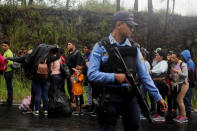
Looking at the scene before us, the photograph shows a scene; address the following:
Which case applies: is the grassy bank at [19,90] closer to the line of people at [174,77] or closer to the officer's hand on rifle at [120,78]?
the line of people at [174,77]

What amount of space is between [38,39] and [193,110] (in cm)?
1118

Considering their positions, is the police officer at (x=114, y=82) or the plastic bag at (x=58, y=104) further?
the plastic bag at (x=58, y=104)

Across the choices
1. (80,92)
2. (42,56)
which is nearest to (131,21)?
(42,56)

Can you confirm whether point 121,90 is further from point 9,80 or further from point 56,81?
point 9,80

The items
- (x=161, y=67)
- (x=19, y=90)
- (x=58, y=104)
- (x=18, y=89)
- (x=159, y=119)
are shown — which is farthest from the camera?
(x=18, y=89)

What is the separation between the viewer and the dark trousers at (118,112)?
3656mm

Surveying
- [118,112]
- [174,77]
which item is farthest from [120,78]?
[174,77]

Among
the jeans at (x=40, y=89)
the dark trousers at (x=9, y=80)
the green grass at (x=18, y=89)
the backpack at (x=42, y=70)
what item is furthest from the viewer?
the green grass at (x=18, y=89)

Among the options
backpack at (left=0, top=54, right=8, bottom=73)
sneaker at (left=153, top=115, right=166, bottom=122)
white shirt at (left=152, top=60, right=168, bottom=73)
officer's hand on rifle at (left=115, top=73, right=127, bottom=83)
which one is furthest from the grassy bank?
officer's hand on rifle at (left=115, top=73, right=127, bottom=83)

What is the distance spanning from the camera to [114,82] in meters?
3.63

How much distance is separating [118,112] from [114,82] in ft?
1.24

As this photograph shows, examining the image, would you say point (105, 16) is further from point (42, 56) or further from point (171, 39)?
point (42, 56)

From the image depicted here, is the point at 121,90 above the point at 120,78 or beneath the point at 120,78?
beneath

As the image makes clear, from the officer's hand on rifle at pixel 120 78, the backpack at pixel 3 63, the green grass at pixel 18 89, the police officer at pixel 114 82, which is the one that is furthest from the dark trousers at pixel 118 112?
the green grass at pixel 18 89
